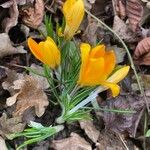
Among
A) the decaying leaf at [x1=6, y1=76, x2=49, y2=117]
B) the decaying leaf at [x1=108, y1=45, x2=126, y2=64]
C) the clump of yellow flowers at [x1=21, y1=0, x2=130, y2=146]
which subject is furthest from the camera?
the decaying leaf at [x1=108, y1=45, x2=126, y2=64]

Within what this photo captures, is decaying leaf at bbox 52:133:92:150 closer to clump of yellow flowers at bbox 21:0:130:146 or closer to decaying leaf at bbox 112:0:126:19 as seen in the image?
clump of yellow flowers at bbox 21:0:130:146

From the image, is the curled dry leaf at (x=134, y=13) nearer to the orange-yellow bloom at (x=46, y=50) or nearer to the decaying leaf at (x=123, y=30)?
the decaying leaf at (x=123, y=30)

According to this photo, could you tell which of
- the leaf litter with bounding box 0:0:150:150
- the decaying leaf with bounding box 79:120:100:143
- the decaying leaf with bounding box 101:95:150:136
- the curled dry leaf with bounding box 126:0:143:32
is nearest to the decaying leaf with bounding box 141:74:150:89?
the leaf litter with bounding box 0:0:150:150

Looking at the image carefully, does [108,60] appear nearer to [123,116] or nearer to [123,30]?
[123,116]

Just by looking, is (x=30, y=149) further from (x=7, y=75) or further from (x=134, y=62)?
(x=134, y=62)

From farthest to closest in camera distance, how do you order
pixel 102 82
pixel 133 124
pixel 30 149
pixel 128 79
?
pixel 128 79, pixel 133 124, pixel 30 149, pixel 102 82

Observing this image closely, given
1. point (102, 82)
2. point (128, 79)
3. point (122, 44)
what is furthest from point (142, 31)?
point (102, 82)
